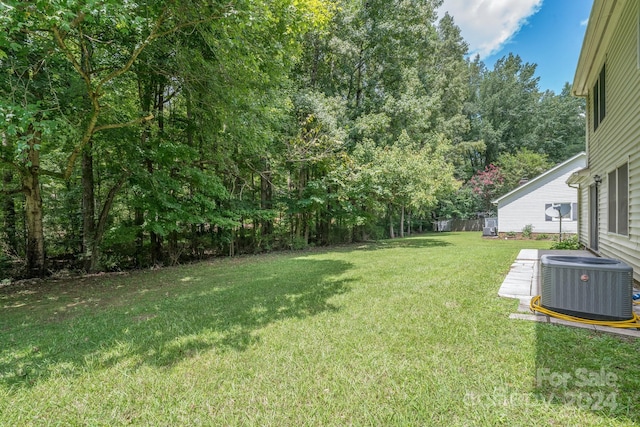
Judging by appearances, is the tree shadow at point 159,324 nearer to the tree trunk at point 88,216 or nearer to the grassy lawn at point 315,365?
the grassy lawn at point 315,365

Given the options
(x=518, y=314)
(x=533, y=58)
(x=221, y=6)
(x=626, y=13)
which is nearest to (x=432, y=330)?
(x=518, y=314)

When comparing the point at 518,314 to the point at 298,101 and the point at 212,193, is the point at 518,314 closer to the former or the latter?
the point at 212,193

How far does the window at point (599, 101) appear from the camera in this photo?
6520mm

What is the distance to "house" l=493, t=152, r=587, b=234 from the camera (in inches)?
633

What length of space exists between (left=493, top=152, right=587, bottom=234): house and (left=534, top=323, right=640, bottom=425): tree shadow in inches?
642

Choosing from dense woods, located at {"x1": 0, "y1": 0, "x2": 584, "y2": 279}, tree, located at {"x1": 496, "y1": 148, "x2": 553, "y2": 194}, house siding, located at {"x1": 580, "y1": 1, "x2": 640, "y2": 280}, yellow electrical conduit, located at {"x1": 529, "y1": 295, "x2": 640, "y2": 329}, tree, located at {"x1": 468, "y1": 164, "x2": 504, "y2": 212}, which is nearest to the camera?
yellow electrical conduit, located at {"x1": 529, "y1": 295, "x2": 640, "y2": 329}

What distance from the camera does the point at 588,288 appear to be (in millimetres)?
3281

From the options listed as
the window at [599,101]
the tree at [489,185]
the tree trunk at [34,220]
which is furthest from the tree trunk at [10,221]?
the tree at [489,185]

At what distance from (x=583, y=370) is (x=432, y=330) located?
1.23 metres

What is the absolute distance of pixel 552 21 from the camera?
38.5 feet

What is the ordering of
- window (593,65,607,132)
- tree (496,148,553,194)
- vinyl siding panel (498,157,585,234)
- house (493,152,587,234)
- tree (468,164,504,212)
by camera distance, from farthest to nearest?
tree (468,164,504,212)
tree (496,148,553,194)
vinyl siding panel (498,157,585,234)
house (493,152,587,234)
window (593,65,607,132)

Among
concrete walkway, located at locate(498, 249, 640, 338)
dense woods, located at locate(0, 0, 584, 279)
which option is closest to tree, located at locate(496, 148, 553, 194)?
dense woods, located at locate(0, 0, 584, 279)

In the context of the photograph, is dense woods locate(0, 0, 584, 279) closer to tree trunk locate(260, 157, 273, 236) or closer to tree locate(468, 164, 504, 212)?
tree trunk locate(260, 157, 273, 236)

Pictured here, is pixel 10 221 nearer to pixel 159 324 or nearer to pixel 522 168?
pixel 159 324
